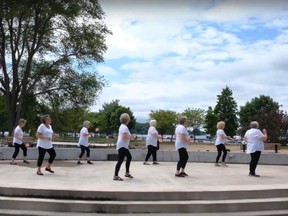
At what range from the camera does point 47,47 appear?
3316cm

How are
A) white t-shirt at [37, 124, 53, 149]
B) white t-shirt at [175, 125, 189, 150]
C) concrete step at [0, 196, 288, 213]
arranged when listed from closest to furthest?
concrete step at [0, 196, 288, 213] → white t-shirt at [175, 125, 189, 150] → white t-shirt at [37, 124, 53, 149]

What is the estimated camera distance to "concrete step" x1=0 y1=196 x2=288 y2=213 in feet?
26.4

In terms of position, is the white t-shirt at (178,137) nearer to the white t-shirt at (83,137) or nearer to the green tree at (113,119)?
the white t-shirt at (83,137)

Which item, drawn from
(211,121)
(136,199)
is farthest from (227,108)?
(136,199)

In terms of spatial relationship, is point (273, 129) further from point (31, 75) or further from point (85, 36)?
point (31, 75)

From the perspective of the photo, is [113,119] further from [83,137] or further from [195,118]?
[83,137]

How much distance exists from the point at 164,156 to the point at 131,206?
1015 cm

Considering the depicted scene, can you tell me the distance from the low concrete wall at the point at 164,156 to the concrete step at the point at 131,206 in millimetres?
8960

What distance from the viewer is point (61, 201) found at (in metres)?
8.16

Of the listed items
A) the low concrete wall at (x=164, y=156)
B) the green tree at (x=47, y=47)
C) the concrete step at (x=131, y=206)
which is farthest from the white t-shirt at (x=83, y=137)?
the green tree at (x=47, y=47)

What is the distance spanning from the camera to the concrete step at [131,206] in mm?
8047

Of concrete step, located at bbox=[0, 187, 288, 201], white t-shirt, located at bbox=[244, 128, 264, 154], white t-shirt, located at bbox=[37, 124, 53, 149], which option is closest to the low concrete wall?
white t-shirt, located at bbox=[37, 124, 53, 149]

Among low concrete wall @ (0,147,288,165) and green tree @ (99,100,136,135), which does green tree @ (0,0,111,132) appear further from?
green tree @ (99,100,136,135)

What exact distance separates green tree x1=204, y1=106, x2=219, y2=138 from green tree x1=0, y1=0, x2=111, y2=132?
4396cm
